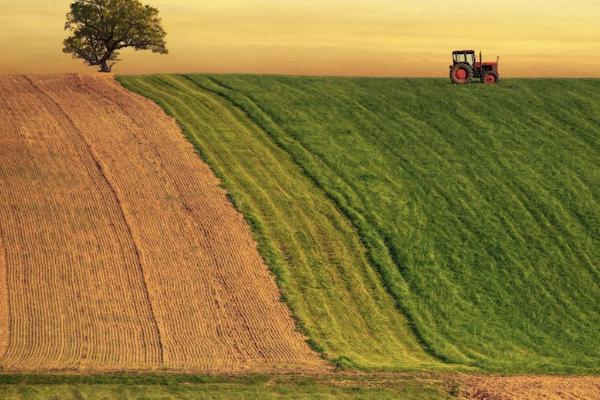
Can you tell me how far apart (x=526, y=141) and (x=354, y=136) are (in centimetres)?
1117

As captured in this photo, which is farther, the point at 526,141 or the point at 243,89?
the point at 243,89

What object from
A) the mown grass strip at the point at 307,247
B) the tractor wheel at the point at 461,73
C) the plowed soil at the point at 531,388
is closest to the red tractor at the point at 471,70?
the tractor wheel at the point at 461,73

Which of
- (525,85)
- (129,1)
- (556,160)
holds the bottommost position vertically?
(556,160)

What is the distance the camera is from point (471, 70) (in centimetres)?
6794

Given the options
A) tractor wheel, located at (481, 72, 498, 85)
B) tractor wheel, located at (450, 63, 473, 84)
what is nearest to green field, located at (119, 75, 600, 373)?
tractor wheel, located at (481, 72, 498, 85)

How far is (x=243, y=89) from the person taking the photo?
211 feet

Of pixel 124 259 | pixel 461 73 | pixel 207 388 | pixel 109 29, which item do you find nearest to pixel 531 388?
pixel 207 388

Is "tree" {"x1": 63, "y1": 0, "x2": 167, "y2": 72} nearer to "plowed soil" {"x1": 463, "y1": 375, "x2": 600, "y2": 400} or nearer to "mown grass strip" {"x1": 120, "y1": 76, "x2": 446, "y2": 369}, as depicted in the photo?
"mown grass strip" {"x1": 120, "y1": 76, "x2": 446, "y2": 369}

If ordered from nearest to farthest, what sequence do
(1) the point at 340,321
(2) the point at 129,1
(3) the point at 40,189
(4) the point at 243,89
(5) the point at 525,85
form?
(1) the point at 340,321
(3) the point at 40,189
(4) the point at 243,89
(5) the point at 525,85
(2) the point at 129,1

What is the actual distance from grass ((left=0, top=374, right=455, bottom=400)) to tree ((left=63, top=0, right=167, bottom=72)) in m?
46.9

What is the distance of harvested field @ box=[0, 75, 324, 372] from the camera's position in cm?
3475

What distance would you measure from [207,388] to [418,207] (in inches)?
823

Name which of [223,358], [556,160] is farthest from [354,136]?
[223,358]

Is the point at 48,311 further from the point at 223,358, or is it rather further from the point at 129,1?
the point at 129,1
